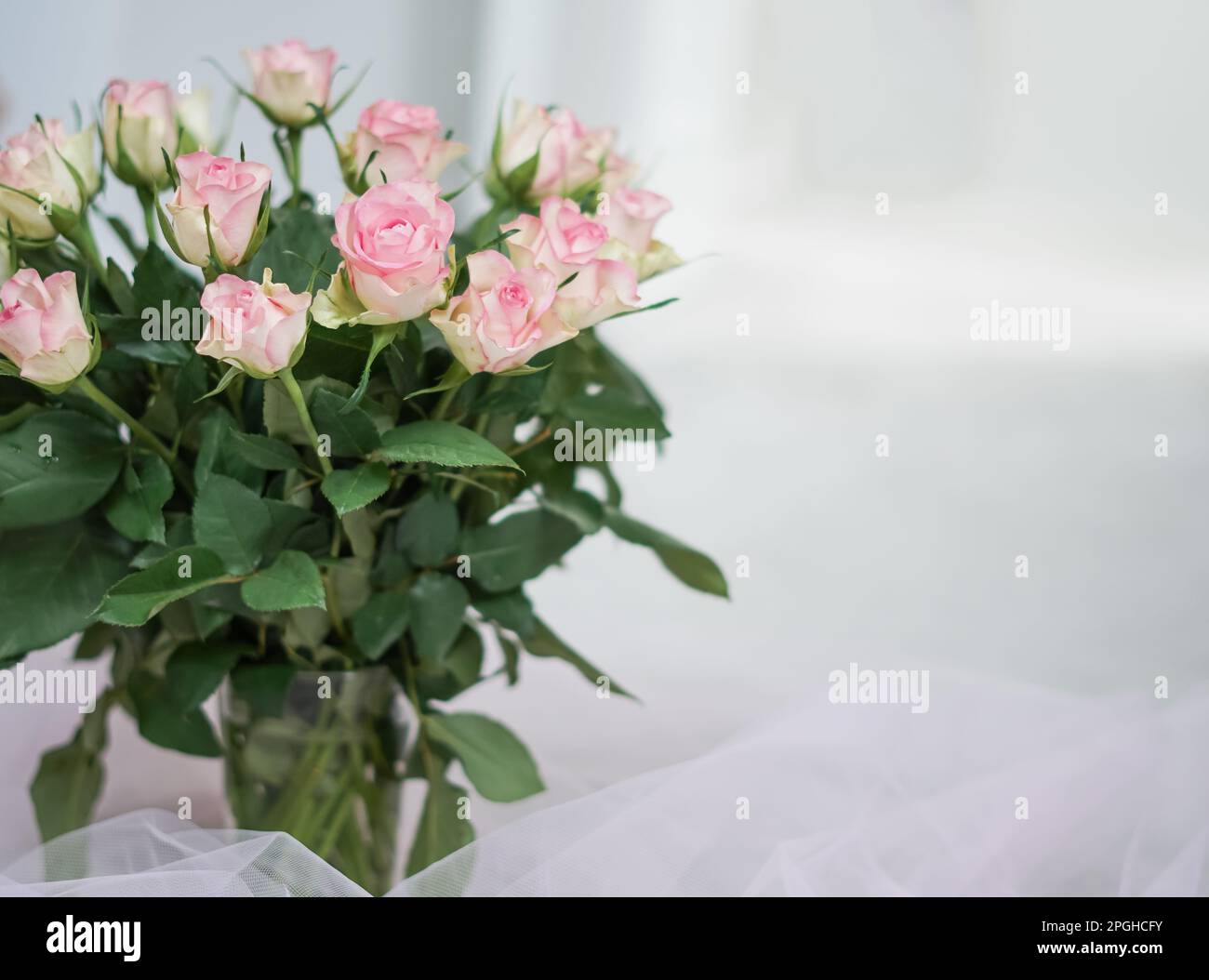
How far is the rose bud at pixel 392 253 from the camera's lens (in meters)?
0.35

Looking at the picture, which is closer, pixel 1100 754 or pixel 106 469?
pixel 106 469

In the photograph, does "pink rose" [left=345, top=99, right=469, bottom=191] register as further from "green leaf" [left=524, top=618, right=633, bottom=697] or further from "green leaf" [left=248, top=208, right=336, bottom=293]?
"green leaf" [left=524, top=618, right=633, bottom=697]

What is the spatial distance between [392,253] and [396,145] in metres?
0.09

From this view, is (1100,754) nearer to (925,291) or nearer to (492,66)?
(925,291)

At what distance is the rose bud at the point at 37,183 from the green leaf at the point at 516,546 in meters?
0.20

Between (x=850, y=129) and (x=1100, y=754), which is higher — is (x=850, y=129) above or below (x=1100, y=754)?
above

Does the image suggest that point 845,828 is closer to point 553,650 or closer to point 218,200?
point 553,650

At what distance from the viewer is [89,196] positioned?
43 cm

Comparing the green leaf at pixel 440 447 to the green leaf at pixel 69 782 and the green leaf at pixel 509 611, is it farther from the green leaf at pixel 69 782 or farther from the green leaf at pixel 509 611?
the green leaf at pixel 69 782

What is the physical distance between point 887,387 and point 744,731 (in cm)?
44

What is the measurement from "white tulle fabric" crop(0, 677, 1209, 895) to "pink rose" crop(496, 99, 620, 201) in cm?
26

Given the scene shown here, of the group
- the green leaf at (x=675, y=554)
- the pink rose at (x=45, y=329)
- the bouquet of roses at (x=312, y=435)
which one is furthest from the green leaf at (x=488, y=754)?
the pink rose at (x=45, y=329)

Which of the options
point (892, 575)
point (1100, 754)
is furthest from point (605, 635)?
point (1100, 754)

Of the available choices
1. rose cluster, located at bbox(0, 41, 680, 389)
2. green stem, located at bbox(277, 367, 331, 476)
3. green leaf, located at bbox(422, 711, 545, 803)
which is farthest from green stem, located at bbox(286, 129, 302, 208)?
green leaf, located at bbox(422, 711, 545, 803)
